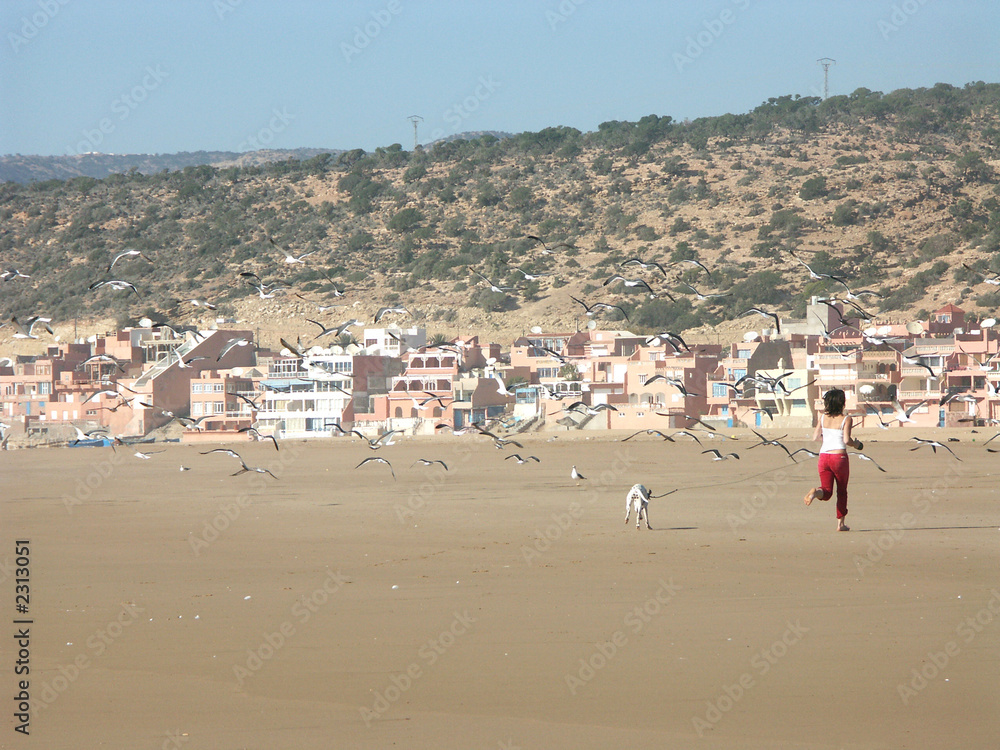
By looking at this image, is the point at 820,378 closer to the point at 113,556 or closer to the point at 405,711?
the point at 113,556

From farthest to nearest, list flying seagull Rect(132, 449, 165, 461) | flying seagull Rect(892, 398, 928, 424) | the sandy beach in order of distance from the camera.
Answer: flying seagull Rect(892, 398, 928, 424) < flying seagull Rect(132, 449, 165, 461) < the sandy beach

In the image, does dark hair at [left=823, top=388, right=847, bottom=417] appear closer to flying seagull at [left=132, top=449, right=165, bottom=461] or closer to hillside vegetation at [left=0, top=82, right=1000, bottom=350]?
flying seagull at [left=132, top=449, right=165, bottom=461]

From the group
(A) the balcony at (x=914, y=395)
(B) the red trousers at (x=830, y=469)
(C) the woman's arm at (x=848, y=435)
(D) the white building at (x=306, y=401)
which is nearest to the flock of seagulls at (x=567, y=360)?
(A) the balcony at (x=914, y=395)

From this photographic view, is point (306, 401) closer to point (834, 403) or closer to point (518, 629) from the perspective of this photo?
point (834, 403)

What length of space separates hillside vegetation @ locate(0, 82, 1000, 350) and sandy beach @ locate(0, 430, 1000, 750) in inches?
2299

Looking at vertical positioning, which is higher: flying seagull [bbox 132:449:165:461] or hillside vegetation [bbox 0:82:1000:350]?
hillside vegetation [bbox 0:82:1000:350]

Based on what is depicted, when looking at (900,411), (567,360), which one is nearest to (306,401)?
(567,360)

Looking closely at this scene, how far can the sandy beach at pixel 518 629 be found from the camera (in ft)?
21.0

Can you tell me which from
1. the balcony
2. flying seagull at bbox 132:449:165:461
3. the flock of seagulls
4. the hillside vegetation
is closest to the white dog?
the flock of seagulls

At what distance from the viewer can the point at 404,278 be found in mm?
86938

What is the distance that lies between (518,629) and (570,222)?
8792 centimetres

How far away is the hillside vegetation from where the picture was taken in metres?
79.9

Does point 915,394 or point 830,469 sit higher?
point 830,469

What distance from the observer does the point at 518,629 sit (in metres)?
8.43
